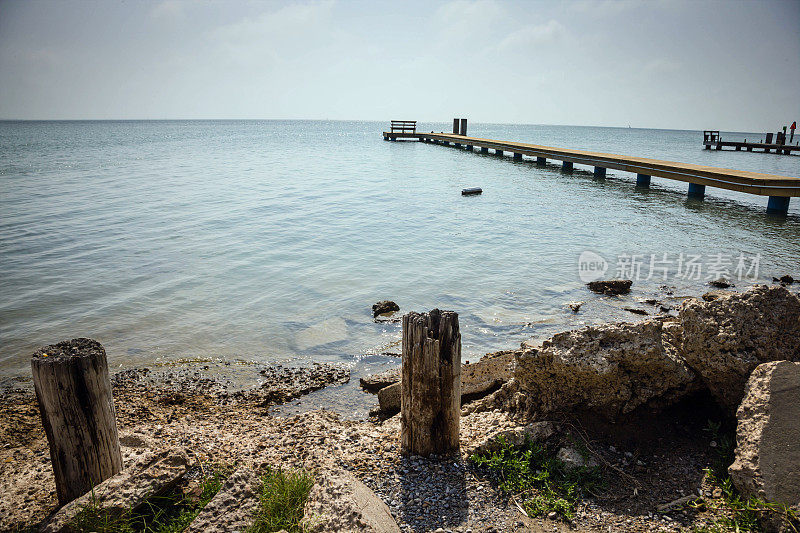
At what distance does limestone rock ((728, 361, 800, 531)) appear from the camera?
2.80 meters

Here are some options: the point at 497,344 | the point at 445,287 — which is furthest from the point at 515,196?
the point at 497,344

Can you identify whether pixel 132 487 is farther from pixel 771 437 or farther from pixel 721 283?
pixel 721 283

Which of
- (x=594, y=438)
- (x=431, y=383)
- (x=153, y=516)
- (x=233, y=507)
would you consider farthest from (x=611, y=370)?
(x=153, y=516)

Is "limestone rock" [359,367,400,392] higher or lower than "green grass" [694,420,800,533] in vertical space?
lower

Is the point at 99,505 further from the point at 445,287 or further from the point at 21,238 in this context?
the point at 21,238

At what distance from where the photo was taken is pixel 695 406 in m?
3.92

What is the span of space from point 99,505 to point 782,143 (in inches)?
2590

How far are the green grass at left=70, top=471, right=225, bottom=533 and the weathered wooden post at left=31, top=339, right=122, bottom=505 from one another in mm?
309

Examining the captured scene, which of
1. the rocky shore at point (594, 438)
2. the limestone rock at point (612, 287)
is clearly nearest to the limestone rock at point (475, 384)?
the rocky shore at point (594, 438)

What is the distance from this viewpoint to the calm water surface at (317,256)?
7.54 m

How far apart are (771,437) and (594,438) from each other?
3.70 ft

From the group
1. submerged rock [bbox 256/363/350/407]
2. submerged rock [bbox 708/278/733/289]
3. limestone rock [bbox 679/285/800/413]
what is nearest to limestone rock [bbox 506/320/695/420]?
limestone rock [bbox 679/285/800/413]

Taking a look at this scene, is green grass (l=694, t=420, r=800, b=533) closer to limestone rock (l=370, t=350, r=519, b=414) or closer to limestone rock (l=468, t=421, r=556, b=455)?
limestone rock (l=468, t=421, r=556, b=455)

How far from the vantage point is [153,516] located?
318cm
